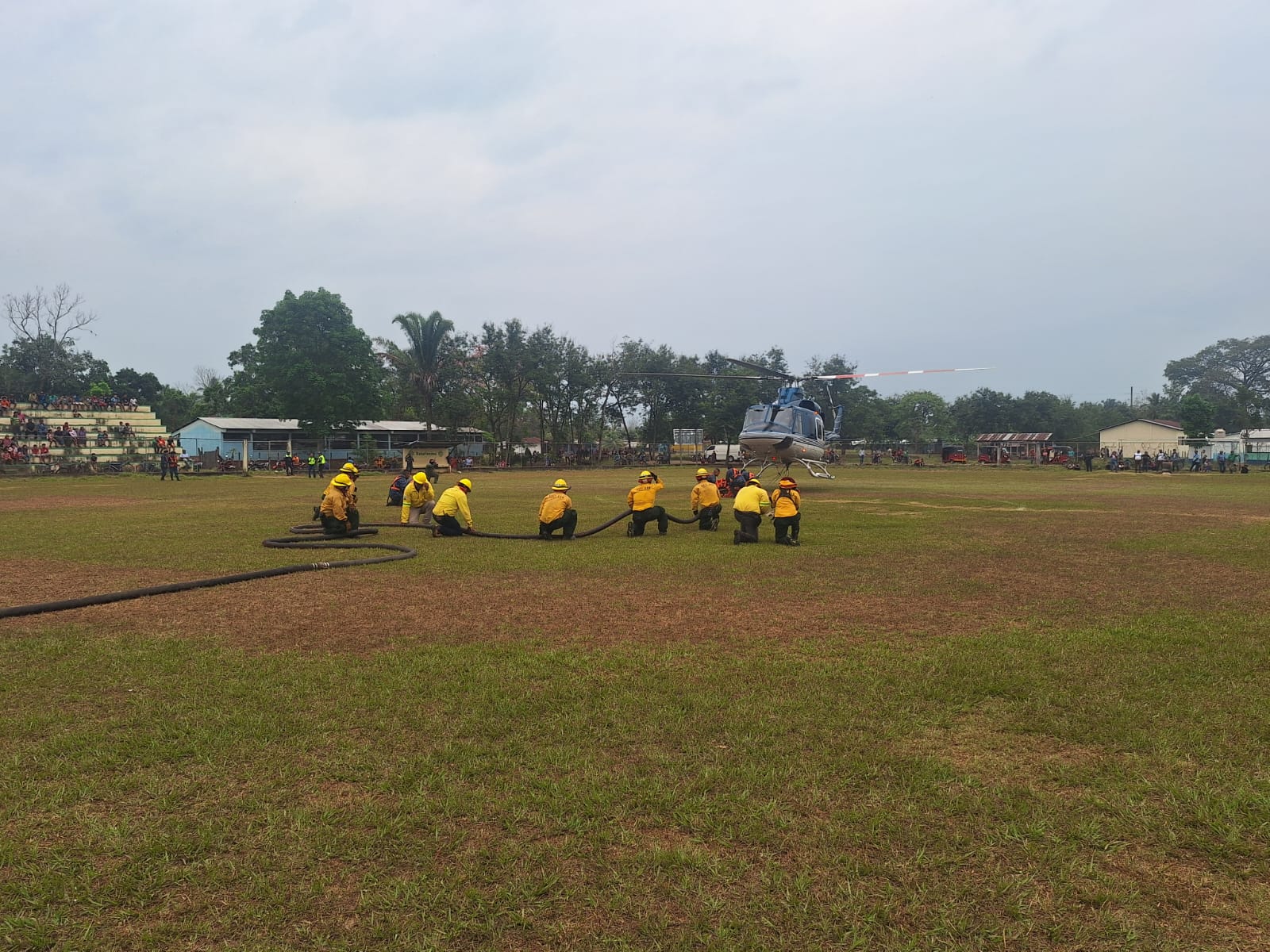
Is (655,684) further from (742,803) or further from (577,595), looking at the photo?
(577,595)

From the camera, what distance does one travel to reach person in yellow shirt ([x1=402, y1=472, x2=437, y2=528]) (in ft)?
47.5

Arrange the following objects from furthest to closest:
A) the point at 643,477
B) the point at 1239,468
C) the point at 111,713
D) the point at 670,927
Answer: the point at 1239,468 → the point at 643,477 → the point at 111,713 → the point at 670,927

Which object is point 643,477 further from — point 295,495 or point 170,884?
point 295,495

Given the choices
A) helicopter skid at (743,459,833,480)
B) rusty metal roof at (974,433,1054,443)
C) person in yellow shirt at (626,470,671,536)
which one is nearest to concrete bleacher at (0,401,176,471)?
helicopter skid at (743,459,833,480)

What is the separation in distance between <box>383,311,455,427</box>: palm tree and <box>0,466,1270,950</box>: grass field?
45859 millimetres

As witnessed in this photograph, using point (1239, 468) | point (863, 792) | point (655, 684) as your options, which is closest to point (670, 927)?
point (863, 792)

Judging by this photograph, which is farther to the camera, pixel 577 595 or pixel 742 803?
pixel 577 595

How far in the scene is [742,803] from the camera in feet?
11.3

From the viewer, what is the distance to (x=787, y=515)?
1198cm

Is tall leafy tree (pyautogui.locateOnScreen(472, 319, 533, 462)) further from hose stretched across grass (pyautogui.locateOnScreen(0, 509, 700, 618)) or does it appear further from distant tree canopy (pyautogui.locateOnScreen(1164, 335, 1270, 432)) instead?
distant tree canopy (pyautogui.locateOnScreen(1164, 335, 1270, 432))

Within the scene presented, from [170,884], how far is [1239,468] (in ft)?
188

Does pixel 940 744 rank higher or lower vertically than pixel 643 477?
A: lower

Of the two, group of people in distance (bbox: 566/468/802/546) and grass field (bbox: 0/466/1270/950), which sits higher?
group of people in distance (bbox: 566/468/802/546)

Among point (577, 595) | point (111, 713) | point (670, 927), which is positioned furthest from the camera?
point (577, 595)
